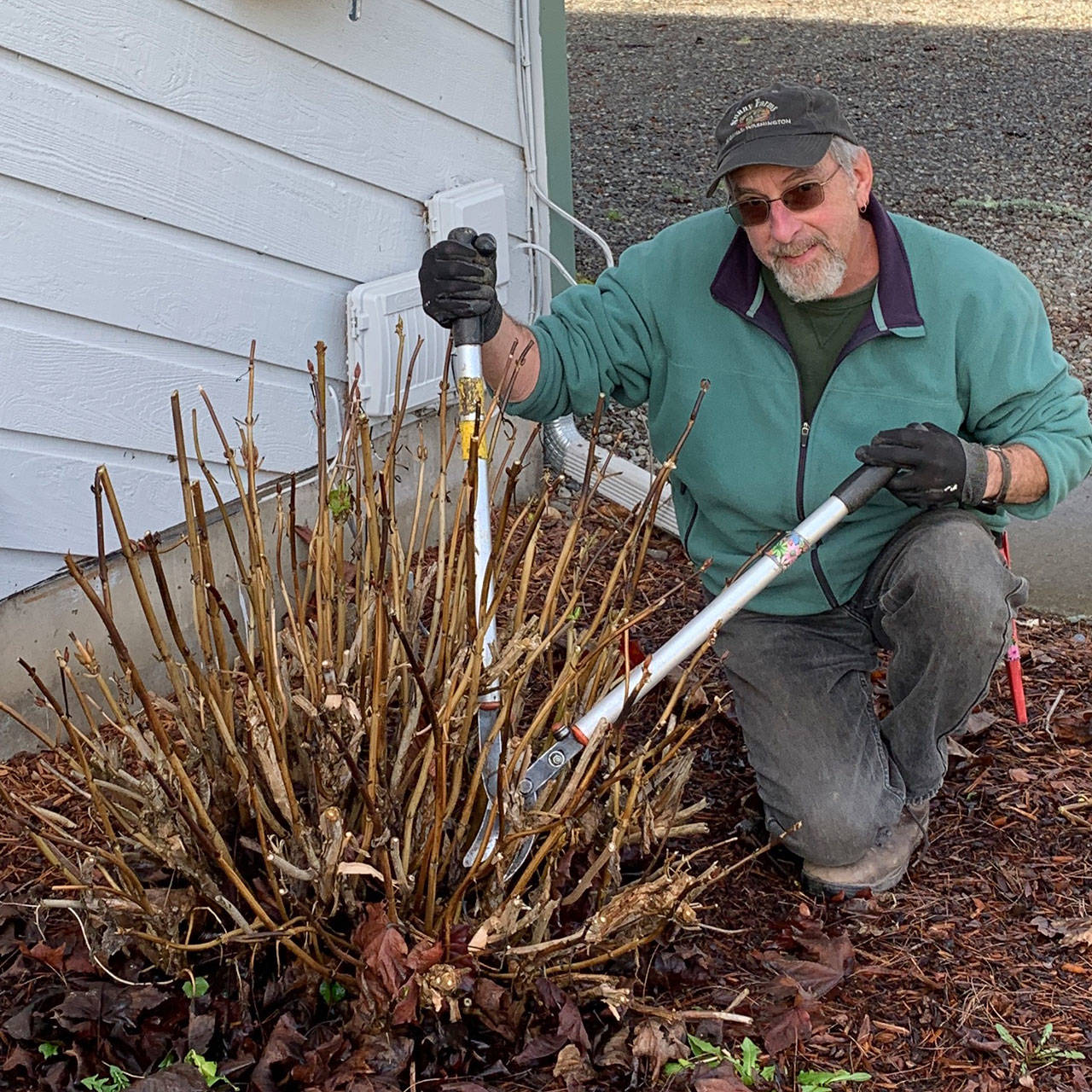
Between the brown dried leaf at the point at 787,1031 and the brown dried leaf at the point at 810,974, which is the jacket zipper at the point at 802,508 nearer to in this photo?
the brown dried leaf at the point at 810,974

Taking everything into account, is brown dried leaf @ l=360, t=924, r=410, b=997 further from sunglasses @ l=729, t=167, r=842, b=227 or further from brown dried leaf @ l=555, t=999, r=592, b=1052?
sunglasses @ l=729, t=167, r=842, b=227

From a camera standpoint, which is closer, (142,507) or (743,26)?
(142,507)

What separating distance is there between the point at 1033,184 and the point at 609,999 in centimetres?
664

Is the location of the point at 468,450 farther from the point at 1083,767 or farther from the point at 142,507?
the point at 1083,767

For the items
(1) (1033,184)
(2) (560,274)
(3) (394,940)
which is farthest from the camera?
(1) (1033,184)

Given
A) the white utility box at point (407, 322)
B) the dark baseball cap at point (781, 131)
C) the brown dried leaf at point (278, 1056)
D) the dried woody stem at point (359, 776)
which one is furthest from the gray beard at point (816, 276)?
the brown dried leaf at point (278, 1056)

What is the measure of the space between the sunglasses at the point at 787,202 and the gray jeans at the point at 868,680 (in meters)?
0.70

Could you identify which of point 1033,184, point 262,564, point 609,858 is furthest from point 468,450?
point 1033,184

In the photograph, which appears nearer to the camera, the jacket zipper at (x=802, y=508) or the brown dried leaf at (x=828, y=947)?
the brown dried leaf at (x=828, y=947)

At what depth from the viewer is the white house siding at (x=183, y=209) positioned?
9.32 ft

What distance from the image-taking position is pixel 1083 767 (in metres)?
3.25

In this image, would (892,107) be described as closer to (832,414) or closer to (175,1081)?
(832,414)

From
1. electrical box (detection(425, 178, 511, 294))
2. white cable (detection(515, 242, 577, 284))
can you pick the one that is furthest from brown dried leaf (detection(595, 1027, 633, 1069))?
white cable (detection(515, 242, 577, 284))

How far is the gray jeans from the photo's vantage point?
2.85 m
